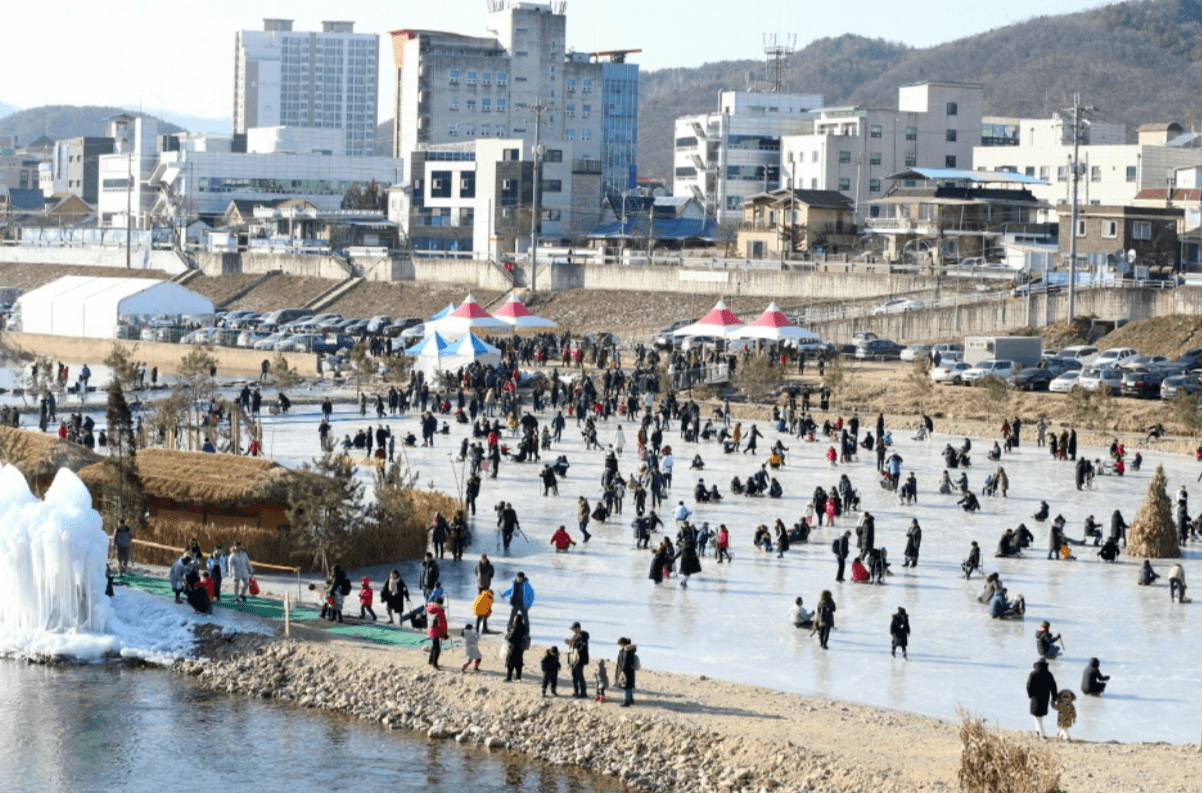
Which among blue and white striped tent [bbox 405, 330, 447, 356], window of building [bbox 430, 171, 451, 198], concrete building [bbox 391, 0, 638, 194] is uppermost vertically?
concrete building [bbox 391, 0, 638, 194]

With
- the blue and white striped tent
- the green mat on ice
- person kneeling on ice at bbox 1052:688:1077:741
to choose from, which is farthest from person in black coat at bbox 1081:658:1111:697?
the blue and white striped tent

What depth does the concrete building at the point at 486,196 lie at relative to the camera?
99.6m

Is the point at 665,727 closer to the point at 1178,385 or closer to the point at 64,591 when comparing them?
the point at 64,591

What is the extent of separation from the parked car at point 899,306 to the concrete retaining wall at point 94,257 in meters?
50.0

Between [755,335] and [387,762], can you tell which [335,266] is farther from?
[387,762]

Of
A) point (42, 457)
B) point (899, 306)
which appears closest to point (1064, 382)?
point (899, 306)

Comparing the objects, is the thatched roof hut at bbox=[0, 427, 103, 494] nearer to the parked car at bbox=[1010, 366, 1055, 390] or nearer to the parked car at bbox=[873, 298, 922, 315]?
the parked car at bbox=[1010, 366, 1055, 390]

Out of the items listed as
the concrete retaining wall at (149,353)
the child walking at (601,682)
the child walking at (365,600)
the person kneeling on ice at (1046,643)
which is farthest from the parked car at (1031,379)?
the child walking at (601,682)

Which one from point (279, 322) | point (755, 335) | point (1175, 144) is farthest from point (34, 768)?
point (1175, 144)

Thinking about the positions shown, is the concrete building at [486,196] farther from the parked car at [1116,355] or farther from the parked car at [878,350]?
the parked car at [1116,355]

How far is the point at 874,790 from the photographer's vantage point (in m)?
17.2

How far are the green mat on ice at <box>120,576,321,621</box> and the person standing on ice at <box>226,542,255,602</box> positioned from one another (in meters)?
0.15

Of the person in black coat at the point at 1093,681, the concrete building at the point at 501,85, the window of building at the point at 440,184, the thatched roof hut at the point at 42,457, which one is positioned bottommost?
the person in black coat at the point at 1093,681

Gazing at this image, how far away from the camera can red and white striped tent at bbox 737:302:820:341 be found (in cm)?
5191
